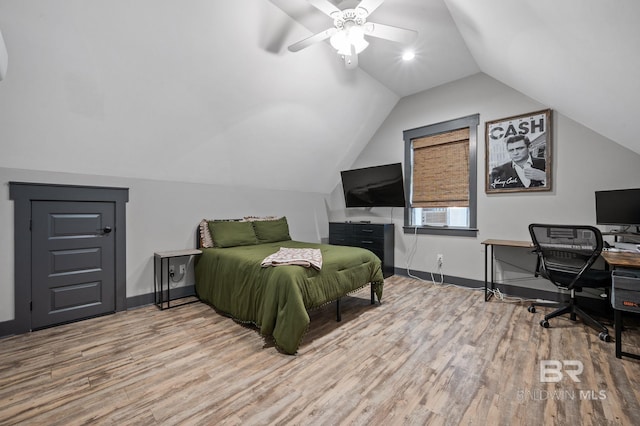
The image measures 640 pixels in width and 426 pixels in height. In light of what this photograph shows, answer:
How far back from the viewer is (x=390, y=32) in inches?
90.4

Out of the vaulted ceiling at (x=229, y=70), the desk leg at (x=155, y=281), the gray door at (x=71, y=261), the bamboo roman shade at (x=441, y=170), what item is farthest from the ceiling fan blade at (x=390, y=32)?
the desk leg at (x=155, y=281)

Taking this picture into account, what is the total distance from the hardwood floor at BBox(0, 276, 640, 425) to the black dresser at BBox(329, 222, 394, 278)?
1667mm

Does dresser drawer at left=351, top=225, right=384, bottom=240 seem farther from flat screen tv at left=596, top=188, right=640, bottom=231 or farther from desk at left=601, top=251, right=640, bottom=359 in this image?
desk at left=601, top=251, right=640, bottom=359

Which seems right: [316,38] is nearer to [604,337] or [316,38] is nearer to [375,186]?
[375,186]

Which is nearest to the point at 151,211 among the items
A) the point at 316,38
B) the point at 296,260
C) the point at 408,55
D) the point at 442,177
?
the point at 296,260

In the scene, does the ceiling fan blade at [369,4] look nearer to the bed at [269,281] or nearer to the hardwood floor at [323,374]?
the bed at [269,281]

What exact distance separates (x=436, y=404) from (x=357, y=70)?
3.93 meters

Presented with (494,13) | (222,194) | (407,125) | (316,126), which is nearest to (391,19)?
(494,13)

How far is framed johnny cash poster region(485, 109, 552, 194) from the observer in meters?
3.32

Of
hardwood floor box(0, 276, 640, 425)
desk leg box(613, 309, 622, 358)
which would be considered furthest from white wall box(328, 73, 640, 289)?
desk leg box(613, 309, 622, 358)

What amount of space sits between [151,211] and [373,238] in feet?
10.9

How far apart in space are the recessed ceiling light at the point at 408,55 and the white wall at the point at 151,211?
9.37 feet

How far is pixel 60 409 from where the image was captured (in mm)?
1558

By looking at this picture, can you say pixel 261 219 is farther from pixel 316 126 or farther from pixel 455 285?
pixel 455 285
